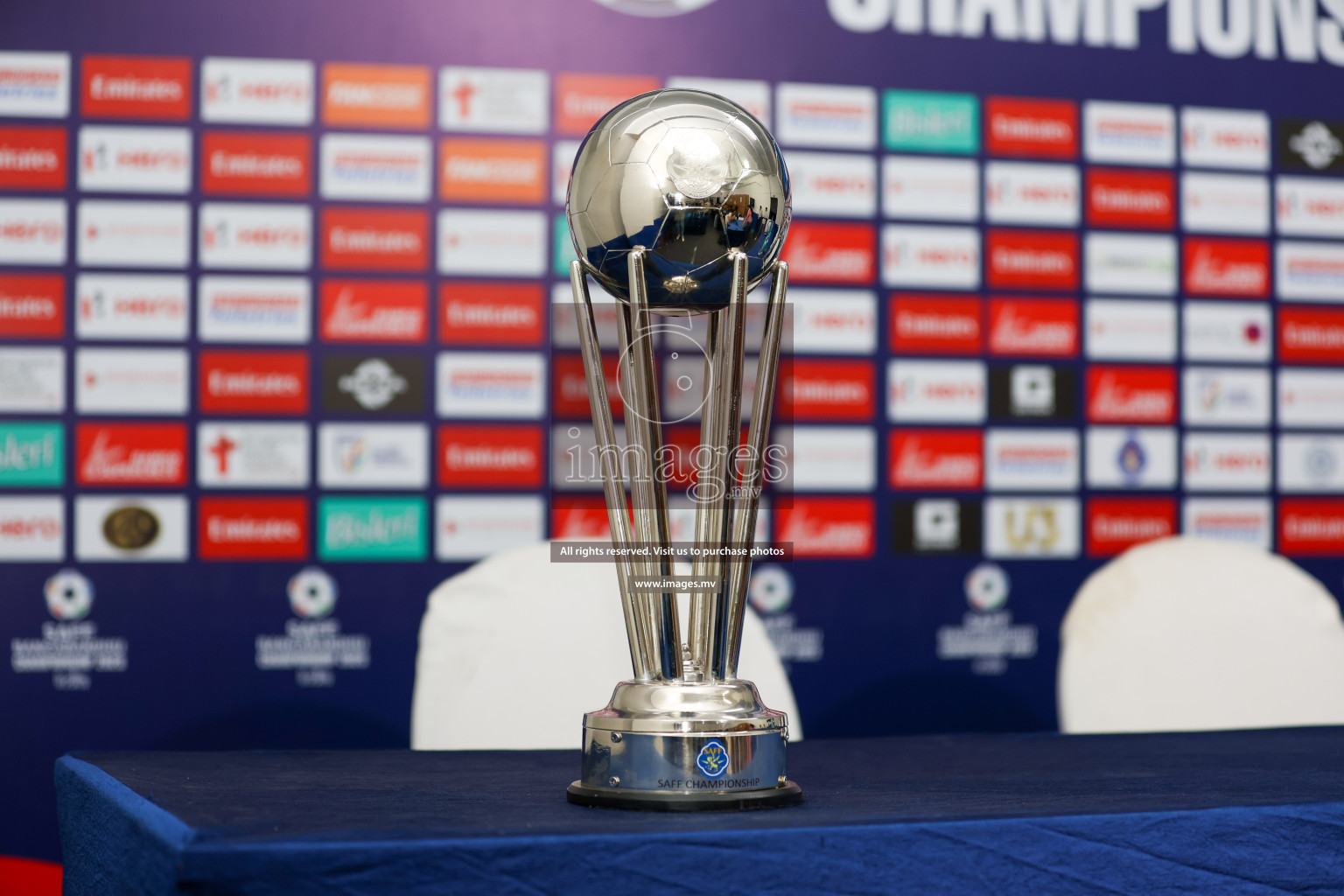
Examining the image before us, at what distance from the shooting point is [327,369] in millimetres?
2252

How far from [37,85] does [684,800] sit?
216 cm

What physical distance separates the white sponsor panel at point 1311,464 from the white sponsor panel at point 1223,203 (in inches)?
19.7

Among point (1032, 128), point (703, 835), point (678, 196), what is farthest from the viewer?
point (1032, 128)

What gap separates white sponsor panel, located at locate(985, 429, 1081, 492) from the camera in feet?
8.09

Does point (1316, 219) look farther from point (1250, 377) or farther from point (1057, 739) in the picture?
point (1057, 739)

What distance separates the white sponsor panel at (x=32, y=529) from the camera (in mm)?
2168

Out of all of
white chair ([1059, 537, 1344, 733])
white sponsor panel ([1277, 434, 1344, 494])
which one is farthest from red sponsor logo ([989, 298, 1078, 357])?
white chair ([1059, 537, 1344, 733])

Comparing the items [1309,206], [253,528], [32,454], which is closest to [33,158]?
[32,454]

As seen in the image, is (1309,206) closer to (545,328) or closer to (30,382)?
(545,328)

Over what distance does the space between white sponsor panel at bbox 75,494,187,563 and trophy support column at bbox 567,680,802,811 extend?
171 cm

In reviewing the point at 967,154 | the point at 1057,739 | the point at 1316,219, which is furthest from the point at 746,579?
the point at 1316,219

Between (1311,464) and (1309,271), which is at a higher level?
(1309,271)

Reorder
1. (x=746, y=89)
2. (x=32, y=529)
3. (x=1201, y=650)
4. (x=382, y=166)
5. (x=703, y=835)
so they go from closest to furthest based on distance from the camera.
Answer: (x=703, y=835), (x=1201, y=650), (x=32, y=529), (x=382, y=166), (x=746, y=89)

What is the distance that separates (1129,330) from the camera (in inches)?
99.4
